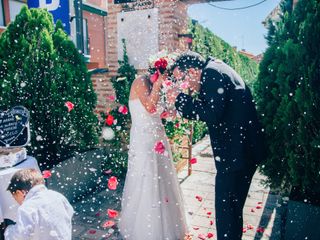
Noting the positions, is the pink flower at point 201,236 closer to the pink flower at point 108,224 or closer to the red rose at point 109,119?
the pink flower at point 108,224

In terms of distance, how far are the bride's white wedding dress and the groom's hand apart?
1.54ft

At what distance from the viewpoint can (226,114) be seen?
3188 millimetres

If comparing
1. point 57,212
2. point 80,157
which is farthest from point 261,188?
point 57,212

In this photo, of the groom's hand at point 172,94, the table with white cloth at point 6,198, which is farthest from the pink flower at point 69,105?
the groom's hand at point 172,94

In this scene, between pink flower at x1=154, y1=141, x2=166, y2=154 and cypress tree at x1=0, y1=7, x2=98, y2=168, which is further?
cypress tree at x1=0, y1=7, x2=98, y2=168

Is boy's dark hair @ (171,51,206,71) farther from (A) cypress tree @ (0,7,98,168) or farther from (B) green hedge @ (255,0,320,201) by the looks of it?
(A) cypress tree @ (0,7,98,168)

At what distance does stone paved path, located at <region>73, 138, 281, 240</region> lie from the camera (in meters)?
4.20

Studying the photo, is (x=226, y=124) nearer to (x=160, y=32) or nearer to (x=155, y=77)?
(x=155, y=77)

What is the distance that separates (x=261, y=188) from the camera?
20.0 feet

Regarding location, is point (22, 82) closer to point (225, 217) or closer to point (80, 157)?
point (80, 157)

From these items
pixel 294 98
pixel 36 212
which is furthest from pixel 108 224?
pixel 294 98

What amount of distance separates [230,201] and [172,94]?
1.37 metres

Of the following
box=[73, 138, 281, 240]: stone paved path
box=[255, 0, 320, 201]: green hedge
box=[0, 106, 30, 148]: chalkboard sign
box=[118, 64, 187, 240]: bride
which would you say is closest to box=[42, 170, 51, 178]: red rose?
box=[0, 106, 30, 148]: chalkboard sign

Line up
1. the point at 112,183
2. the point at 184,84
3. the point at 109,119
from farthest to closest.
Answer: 1. the point at 109,119
2. the point at 112,183
3. the point at 184,84
